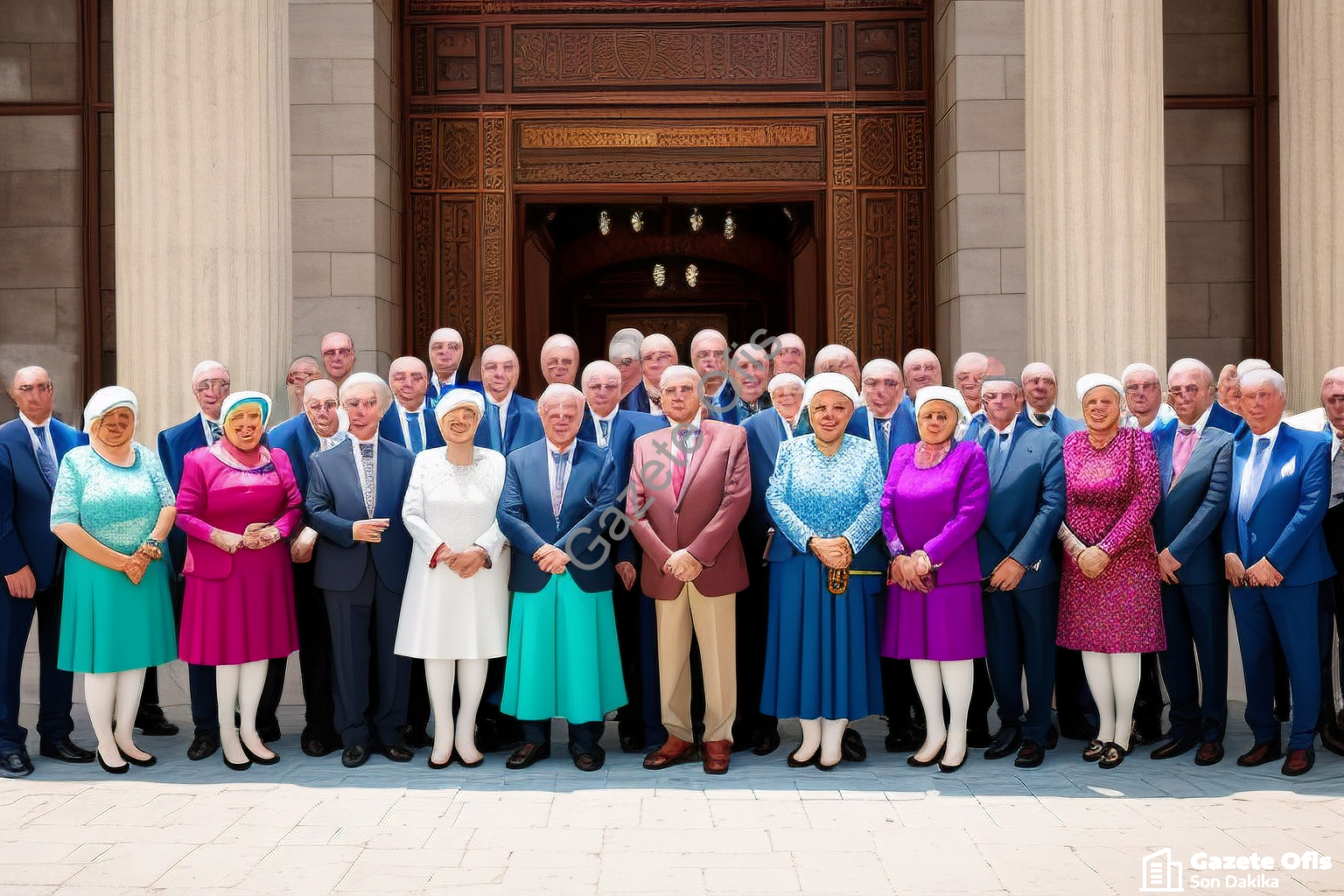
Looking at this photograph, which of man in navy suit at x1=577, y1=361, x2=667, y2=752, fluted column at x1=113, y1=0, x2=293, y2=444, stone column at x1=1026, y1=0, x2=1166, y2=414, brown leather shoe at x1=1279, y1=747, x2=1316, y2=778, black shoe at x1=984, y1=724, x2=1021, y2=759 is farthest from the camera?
stone column at x1=1026, y1=0, x2=1166, y2=414

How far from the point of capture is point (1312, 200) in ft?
26.6

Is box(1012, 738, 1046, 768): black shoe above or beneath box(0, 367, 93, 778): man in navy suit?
beneath

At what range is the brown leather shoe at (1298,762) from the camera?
215 inches

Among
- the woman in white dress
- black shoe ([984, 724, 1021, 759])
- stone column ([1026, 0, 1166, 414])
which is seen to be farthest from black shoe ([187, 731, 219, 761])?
stone column ([1026, 0, 1166, 414])

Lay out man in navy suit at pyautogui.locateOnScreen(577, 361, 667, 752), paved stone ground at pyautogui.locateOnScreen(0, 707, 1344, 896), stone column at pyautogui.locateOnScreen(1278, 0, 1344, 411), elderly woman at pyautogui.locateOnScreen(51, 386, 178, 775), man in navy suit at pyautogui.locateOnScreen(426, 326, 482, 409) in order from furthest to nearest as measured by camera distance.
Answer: stone column at pyautogui.locateOnScreen(1278, 0, 1344, 411)
man in navy suit at pyautogui.locateOnScreen(426, 326, 482, 409)
man in navy suit at pyautogui.locateOnScreen(577, 361, 667, 752)
elderly woman at pyautogui.locateOnScreen(51, 386, 178, 775)
paved stone ground at pyautogui.locateOnScreen(0, 707, 1344, 896)

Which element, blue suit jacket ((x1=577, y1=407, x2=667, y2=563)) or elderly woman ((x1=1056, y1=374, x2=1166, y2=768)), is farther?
blue suit jacket ((x1=577, y1=407, x2=667, y2=563))

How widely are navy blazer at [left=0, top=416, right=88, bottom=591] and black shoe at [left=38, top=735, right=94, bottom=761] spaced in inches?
28.6

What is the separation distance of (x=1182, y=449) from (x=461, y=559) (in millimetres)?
3450

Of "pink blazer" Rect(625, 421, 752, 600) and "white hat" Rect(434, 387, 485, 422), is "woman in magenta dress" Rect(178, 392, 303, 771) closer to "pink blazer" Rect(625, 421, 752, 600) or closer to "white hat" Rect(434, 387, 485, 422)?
"white hat" Rect(434, 387, 485, 422)

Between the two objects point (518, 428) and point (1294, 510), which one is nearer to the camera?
point (1294, 510)

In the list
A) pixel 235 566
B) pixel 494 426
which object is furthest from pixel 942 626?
pixel 235 566

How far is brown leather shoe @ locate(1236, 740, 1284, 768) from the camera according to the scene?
222 inches

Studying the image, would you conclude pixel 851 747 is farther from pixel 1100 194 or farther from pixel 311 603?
pixel 1100 194

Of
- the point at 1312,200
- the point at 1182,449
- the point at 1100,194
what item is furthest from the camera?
the point at 1312,200
